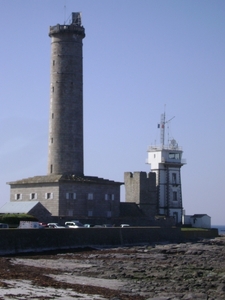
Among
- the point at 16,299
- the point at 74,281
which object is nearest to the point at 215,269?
the point at 74,281

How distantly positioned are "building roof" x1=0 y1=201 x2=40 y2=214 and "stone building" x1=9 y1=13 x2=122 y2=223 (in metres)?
1.67

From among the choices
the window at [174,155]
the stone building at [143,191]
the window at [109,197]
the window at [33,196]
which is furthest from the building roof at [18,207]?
the window at [174,155]

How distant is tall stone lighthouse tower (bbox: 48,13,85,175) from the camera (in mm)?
54000

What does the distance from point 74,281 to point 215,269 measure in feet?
25.5

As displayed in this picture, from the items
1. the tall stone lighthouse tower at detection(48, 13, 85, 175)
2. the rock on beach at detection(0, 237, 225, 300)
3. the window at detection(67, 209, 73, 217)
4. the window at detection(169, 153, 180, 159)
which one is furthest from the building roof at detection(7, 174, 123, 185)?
the rock on beach at detection(0, 237, 225, 300)

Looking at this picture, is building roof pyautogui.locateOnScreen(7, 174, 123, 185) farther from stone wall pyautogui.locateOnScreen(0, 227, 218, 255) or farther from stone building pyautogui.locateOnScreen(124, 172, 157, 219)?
stone wall pyautogui.locateOnScreen(0, 227, 218, 255)

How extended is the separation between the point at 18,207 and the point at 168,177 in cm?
1886

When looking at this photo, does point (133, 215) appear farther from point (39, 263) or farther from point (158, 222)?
point (39, 263)

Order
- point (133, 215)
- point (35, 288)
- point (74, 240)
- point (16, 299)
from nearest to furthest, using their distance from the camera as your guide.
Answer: point (16, 299), point (35, 288), point (74, 240), point (133, 215)

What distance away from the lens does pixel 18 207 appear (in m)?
53.0

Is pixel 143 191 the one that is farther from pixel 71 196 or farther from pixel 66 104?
pixel 66 104

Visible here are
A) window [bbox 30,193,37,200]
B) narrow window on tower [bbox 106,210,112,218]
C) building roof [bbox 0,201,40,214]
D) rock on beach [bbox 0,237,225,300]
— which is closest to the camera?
rock on beach [bbox 0,237,225,300]

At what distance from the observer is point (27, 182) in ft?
183

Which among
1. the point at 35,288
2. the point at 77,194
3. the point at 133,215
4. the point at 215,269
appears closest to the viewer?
the point at 35,288
